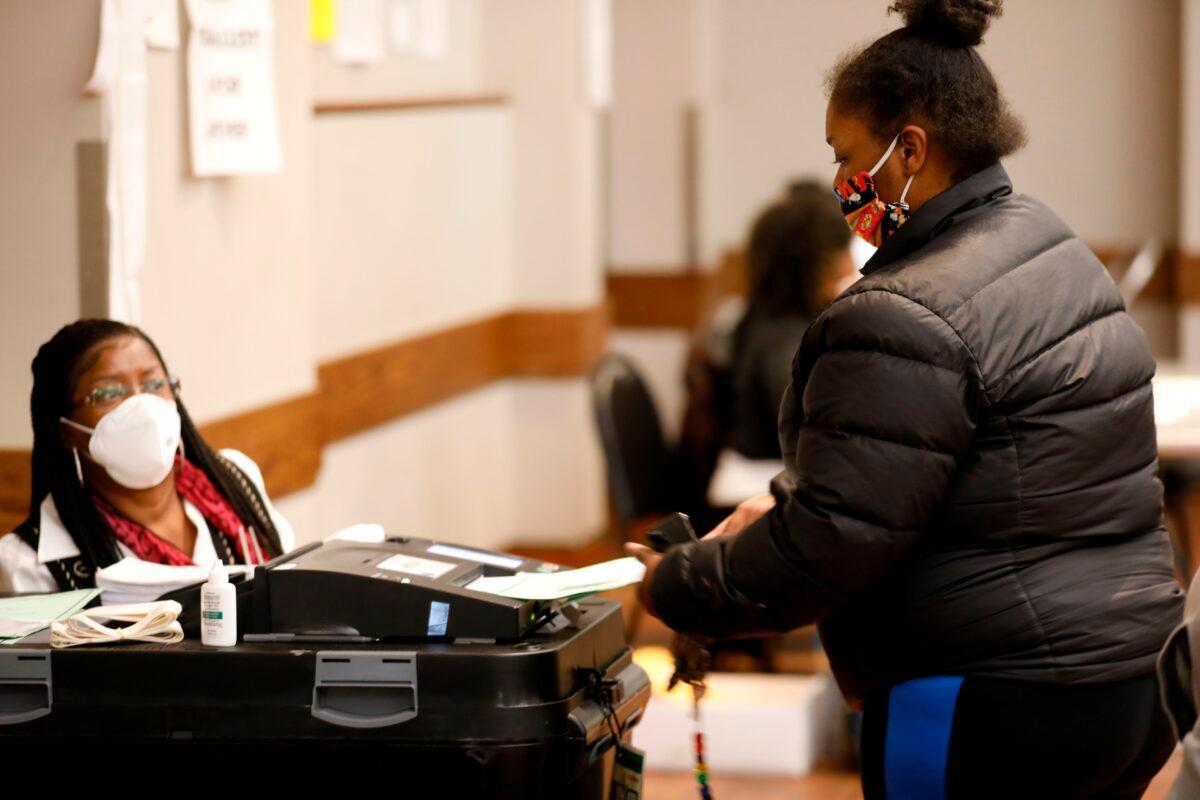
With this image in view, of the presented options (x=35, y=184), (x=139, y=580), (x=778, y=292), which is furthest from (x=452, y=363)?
(x=139, y=580)

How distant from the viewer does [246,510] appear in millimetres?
2762

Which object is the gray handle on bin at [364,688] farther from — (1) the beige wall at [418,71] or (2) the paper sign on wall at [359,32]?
(2) the paper sign on wall at [359,32]

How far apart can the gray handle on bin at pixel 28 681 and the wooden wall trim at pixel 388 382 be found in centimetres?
91

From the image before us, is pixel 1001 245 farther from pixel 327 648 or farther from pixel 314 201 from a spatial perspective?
pixel 314 201

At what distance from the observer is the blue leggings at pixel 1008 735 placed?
2.00 m

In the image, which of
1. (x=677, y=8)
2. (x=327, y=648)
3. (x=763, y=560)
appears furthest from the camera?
(x=677, y=8)

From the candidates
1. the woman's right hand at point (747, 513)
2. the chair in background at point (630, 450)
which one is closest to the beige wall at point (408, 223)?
the chair in background at point (630, 450)

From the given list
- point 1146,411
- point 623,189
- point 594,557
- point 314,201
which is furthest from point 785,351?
point 623,189

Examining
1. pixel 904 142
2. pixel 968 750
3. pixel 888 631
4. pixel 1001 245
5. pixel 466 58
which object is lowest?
pixel 968 750

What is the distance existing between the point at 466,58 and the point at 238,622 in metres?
4.11

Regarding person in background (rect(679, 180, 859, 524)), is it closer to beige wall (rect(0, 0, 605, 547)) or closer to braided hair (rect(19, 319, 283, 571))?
beige wall (rect(0, 0, 605, 547))

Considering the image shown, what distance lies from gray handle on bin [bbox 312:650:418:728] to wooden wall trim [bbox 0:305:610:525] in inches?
46.0

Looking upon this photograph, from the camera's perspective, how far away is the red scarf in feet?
8.43

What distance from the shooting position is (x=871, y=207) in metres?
2.08
